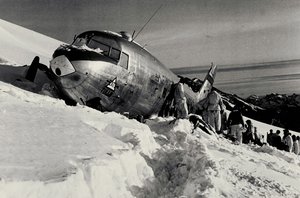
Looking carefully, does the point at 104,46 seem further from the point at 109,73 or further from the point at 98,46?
the point at 109,73

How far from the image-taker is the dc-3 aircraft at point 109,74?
11891 mm

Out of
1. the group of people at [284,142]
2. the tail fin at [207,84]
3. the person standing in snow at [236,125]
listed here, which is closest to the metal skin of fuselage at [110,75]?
the person standing in snow at [236,125]

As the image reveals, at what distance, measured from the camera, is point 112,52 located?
42.6ft

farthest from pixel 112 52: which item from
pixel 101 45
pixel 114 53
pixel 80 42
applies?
pixel 80 42

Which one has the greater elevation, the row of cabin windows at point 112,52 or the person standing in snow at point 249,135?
the row of cabin windows at point 112,52

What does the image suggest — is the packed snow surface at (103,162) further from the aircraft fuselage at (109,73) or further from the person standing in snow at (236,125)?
the person standing in snow at (236,125)

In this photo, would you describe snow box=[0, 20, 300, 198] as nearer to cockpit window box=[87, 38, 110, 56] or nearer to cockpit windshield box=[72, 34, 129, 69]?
cockpit windshield box=[72, 34, 129, 69]

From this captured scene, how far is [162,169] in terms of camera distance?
735cm

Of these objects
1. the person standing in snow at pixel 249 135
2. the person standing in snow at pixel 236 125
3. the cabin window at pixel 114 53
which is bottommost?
the person standing in snow at pixel 249 135

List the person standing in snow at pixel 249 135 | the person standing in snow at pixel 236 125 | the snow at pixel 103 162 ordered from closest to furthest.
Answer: the snow at pixel 103 162, the person standing in snow at pixel 236 125, the person standing in snow at pixel 249 135

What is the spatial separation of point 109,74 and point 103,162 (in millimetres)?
7221

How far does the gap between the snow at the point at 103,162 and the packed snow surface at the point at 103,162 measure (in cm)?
1

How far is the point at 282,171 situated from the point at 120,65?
5893mm

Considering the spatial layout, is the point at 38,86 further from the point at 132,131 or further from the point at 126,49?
the point at 132,131
